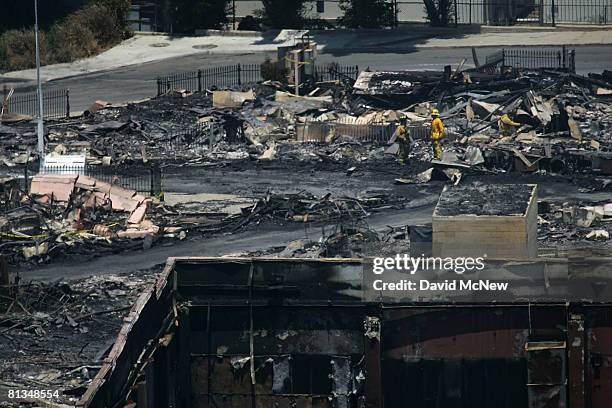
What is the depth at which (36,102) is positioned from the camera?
55.0 meters

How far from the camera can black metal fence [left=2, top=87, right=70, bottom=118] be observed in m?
53.4

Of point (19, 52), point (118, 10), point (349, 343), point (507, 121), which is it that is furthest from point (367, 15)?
point (349, 343)

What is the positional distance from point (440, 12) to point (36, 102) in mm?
17203

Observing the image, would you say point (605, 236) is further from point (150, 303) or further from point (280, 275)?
point (150, 303)

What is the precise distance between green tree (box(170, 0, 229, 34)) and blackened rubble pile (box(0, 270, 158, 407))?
1227 inches

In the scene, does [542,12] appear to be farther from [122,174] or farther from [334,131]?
[122,174]

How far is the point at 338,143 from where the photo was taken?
46969 mm

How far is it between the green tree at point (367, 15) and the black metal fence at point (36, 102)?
12710 millimetres

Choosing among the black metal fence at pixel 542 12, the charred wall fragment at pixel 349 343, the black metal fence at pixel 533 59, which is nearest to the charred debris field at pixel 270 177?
the black metal fence at pixel 533 59

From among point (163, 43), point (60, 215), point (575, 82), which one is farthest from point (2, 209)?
point (163, 43)

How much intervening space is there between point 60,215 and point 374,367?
44.5 ft

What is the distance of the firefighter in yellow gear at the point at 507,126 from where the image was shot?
46.3 m

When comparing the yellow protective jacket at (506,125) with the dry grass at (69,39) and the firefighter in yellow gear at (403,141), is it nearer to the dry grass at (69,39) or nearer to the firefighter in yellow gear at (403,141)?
the firefighter in yellow gear at (403,141)

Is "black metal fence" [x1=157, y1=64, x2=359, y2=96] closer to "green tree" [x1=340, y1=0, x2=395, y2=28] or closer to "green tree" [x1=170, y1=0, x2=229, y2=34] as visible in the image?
"green tree" [x1=170, y1=0, x2=229, y2=34]
